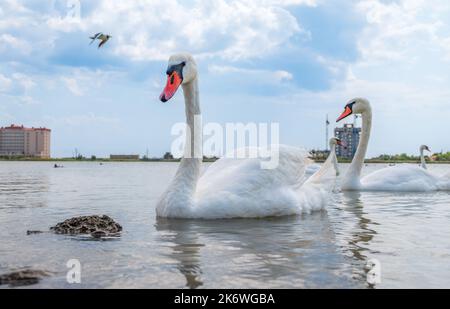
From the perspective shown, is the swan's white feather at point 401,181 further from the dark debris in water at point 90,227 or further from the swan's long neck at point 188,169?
the dark debris in water at point 90,227

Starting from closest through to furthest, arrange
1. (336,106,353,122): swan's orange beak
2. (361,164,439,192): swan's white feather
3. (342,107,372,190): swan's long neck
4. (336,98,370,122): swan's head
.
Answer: (361,164,439,192): swan's white feather → (342,107,372,190): swan's long neck → (336,106,353,122): swan's orange beak → (336,98,370,122): swan's head

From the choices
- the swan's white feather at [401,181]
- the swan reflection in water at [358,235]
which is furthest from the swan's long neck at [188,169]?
the swan's white feather at [401,181]

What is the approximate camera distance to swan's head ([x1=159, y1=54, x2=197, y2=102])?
28.5 ft

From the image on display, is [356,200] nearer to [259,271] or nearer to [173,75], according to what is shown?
[173,75]

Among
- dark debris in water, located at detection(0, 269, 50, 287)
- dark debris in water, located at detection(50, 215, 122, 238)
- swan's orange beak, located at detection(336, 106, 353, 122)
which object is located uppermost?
swan's orange beak, located at detection(336, 106, 353, 122)

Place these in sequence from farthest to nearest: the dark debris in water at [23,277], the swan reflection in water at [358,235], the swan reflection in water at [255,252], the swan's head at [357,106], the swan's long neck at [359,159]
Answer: the swan's head at [357,106], the swan's long neck at [359,159], the swan reflection in water at [358,235], the swan reflection in water at [255,252], the dark debris in water at [23,277]

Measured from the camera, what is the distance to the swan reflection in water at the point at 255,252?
5.40 meters


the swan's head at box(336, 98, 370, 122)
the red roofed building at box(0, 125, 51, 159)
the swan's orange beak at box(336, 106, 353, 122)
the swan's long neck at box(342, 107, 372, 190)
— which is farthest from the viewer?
the red roofed building at box(0, 125, 51, 159)

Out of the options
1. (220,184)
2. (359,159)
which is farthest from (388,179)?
(220,184)

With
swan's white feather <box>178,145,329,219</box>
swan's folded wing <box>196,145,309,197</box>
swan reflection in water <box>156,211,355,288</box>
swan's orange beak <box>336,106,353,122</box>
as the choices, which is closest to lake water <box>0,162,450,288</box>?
swan reflection in water <box>156,211,355,288</box>

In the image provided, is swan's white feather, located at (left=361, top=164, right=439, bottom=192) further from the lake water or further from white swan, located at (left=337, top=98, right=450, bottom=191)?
the lake water

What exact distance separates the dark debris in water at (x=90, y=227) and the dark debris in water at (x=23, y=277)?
2.33 meters

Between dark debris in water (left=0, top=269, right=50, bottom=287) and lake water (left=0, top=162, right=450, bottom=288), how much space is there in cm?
10
